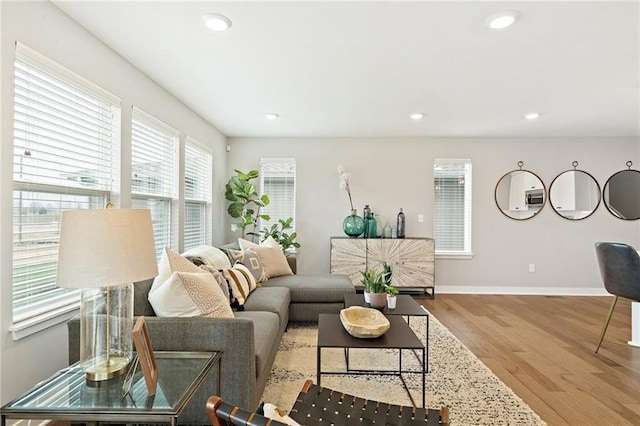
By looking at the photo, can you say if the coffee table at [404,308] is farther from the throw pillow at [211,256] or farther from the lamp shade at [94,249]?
the lamp shade at [94,249]

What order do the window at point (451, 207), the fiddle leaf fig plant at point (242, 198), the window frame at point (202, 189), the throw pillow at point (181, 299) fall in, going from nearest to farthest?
the throw pillow at point (181, 299) < the window frame at point (202, 189) < the fiddle leaf fig plant at point (242, 198) < the window at point (451, 207)

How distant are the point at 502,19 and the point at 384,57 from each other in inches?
30.8

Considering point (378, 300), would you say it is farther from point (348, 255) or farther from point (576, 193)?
point (576, 193)

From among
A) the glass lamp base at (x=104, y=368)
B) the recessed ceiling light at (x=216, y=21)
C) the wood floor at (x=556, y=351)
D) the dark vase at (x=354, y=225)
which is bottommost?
the wood floor at (x=556, y=351)

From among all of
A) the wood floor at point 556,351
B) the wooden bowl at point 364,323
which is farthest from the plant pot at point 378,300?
the wood floor at point 556,351

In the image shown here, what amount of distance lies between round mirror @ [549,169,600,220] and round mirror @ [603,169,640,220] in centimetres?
18

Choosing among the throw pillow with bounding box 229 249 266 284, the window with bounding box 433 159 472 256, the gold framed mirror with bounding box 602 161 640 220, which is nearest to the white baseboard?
the window with bounding box 433 159 472 256

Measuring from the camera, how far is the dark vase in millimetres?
4801

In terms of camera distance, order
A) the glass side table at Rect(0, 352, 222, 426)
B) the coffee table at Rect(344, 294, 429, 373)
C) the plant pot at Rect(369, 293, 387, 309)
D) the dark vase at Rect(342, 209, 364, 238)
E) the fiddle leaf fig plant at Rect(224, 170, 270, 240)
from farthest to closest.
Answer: the dark vase at Rect(342, 209, 364, 238), the fiddle leaf fig plant at Rect(224, 170, 270, 240), the plant pot at Rect(369, 293, 387, 309), the coffee table at Rect(344, 294, 429, 373), the glass side table at Rect(0, 352, 222, 426)

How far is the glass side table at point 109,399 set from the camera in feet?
3.76

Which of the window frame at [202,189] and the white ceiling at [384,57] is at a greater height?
the white ceiling at [384,57]

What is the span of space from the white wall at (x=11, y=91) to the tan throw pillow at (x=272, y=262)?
62.9 inches

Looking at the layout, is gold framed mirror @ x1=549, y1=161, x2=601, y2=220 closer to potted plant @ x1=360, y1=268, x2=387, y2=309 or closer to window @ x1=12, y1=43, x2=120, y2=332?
potted plant @ x1=360, y1=268, x2=387, y2=309

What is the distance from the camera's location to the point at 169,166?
3318 millimetres
